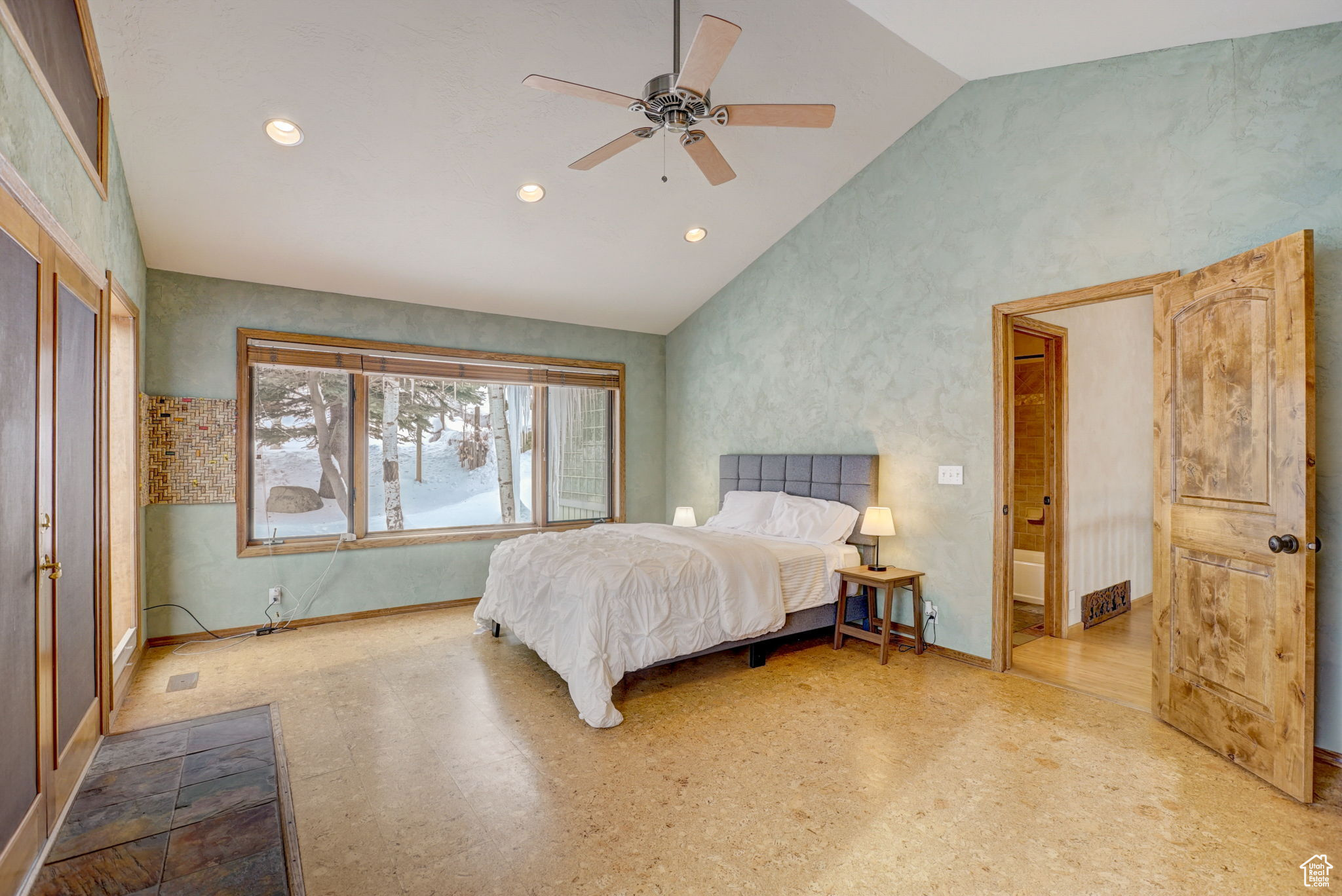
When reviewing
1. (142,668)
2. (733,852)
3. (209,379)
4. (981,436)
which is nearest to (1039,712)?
(981,436)

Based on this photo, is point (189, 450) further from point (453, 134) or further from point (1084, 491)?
point (1084, 491)

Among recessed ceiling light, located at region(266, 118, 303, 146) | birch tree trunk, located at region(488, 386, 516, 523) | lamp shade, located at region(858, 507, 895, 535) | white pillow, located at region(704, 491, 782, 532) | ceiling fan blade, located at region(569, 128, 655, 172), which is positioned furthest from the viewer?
birch tree trunk, located at region(488, 386, 516, 523)

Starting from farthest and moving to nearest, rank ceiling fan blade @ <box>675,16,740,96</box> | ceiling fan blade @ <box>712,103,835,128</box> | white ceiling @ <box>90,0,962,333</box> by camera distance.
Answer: white ceiling @ <box>90,0,962,333</box> → ceiling fan blade @ <box>712,103,835,128</box> → ceiling fan blade @ <box>675,16,740,96</box>

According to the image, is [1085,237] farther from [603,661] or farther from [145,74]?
[145,74]

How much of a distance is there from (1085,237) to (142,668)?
19.3 ft

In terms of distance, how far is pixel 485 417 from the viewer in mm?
5594

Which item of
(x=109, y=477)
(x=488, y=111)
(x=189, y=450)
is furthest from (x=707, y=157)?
(x=189, y=450)

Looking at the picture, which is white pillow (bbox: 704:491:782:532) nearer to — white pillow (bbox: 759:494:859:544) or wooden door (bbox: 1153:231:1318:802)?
white pillow (bbox: 759:494:859:544)

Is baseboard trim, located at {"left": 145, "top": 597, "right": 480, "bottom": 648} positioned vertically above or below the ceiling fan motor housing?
below

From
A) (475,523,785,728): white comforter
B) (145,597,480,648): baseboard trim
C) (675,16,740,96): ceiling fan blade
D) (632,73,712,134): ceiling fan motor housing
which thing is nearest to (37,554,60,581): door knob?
(475,523,785,728): white comforter

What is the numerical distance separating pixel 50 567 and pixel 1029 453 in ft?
19.9

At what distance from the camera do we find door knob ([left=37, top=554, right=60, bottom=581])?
82.8 inches

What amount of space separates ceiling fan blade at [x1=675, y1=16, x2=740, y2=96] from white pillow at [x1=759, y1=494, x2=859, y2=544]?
282 cm

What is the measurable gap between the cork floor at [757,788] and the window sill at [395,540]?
1016 mm
